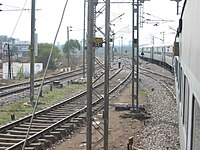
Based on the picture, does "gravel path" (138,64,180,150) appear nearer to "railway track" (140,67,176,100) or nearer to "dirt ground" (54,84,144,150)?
"dirt ground" (54,84,144,150)

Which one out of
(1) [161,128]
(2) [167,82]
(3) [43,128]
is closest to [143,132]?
(1) [161,128]

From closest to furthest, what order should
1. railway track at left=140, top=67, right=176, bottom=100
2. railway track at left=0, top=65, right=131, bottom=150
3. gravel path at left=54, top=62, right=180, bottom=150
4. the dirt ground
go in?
1. railway track at left=0, top=65, right=131, bottom=150
2. gravel path at left=54, top=62, right=180, bottom=150
3. the dirt ground
4. railway track at left=140, top=67, right=176, bottom=100

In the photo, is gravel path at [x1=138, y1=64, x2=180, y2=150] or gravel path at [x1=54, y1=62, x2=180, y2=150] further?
gravel path at [x1=54, y1=62, x2=180, y2=150]

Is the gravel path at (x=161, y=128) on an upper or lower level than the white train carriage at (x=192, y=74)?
lower

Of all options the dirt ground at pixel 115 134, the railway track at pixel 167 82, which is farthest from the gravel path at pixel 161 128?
the railway track at pixel 167 82

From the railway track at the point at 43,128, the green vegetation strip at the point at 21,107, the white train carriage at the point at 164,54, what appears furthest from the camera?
the white train carriage at the point at 164,54

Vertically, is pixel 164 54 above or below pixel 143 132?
above

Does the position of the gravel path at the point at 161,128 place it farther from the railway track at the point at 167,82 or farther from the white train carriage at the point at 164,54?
the white train carriage at the point at 164,54

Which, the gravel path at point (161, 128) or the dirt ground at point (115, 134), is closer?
the gravel path at point (161, 128)

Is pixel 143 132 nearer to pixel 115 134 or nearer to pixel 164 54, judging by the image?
pixel 115 134

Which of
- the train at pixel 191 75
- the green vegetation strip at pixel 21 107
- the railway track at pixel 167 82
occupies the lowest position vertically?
the green vegetation strip at pixel 21 107

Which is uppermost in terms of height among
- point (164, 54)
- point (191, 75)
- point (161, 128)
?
point (164, 54)

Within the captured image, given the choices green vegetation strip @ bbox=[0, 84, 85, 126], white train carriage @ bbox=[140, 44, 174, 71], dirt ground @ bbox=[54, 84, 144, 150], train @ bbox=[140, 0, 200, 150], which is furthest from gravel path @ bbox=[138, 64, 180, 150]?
white train carriage @ bbox=[140, 44, 174, 71]

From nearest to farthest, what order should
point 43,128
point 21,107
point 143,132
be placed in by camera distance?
point 43,128 → point 143,132 → point 21,107
